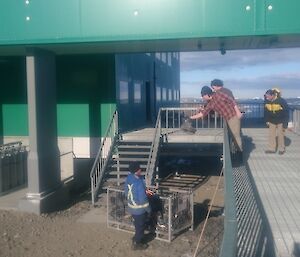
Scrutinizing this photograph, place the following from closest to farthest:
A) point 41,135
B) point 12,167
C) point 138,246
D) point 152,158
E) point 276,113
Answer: point 138,246 → point 276,113 → point 41,135 → point 152,158 → point 12,167

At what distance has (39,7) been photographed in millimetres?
11289

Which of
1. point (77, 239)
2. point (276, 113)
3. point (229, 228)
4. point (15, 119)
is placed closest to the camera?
point (229, 228)

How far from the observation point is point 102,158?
1450 cm

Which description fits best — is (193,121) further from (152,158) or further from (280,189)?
(280,189)

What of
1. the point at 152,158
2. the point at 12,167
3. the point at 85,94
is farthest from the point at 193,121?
the point at 12,167

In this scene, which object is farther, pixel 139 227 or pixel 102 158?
pixel 102 158

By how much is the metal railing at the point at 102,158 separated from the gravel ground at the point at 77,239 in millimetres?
977

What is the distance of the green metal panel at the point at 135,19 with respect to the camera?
1020 cm

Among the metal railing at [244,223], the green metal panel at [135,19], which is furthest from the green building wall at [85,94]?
the metal railing at [244,223]

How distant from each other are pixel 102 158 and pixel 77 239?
15.3 ft

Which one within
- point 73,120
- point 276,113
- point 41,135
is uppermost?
point 276,113

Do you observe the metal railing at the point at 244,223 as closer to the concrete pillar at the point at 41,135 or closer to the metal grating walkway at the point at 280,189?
the metal grating walkway at the point at 280,189

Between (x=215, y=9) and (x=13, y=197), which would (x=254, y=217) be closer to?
(x=215, y=9)

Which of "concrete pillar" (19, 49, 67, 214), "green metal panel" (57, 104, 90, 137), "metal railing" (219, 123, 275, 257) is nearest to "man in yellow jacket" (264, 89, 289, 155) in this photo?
"metal railing" (219, 123, 275, 257)
